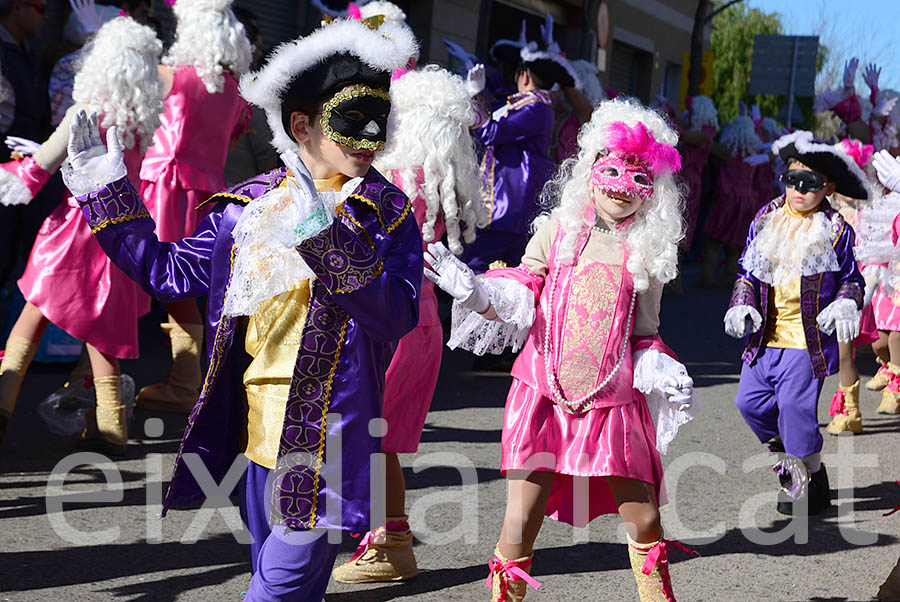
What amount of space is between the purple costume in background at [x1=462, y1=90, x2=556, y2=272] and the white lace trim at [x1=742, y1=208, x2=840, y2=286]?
2439 mm

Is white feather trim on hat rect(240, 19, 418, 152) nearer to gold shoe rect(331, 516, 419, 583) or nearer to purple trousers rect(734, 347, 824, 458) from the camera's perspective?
gold shoe rect(331, 516, 419, 583)

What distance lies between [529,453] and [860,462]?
3.44m

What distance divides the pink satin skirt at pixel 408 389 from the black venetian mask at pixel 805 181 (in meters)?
2.18

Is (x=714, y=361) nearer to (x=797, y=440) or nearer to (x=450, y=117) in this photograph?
(x=797, y=440)

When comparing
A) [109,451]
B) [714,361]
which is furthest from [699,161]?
[109,451]

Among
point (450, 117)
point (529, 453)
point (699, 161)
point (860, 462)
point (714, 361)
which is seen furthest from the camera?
point (699, 161)

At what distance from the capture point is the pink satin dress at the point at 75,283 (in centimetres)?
471

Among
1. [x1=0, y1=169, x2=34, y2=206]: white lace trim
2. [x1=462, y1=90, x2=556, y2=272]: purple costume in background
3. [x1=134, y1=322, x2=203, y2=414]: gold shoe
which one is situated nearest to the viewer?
[x1=0, y1=169, x2=34, y2=206]: white lace trim

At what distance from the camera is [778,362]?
5.05 metres

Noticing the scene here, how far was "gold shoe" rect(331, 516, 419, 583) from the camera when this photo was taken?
3771 millimetres

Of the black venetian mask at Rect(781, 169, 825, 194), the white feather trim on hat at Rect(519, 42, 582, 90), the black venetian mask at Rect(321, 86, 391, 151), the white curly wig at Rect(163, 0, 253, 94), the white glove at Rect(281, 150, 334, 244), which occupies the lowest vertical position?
the white glove at Rect(281, 150, 334, 244)

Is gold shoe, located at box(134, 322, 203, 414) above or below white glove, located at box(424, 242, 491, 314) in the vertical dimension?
below

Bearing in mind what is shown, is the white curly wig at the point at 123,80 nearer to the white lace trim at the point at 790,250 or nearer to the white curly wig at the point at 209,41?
the white curly wig at the point at 209,41

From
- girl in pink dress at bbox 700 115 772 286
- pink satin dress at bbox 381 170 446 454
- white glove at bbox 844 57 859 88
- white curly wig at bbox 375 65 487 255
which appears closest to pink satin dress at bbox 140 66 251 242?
white curly wig at bbox 375 65 487 255
